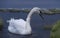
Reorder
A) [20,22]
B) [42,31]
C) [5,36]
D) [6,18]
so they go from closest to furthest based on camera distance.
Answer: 1. [5,36]
2. [42,31]
3. [20,22]
4. [6,18]

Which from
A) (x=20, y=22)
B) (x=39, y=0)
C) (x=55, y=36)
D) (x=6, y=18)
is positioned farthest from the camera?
(x=39, y=0)

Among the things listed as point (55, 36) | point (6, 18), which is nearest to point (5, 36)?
point (6, 18)

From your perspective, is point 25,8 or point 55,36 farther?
point 25,8

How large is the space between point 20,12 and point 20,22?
143 centimetres

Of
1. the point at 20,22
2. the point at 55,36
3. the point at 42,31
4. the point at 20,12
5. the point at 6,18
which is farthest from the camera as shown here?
the point at 20,12

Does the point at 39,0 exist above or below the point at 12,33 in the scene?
above

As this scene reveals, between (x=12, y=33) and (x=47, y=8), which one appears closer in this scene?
(x=12, y=33)

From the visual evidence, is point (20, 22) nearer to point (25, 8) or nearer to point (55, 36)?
point (25, 8)

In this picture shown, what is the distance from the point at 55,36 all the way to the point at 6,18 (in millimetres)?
2690

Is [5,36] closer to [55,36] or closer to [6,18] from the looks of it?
[6,18]

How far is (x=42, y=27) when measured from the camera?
11.7ft

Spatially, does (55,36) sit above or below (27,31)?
above

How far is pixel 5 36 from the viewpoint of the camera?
122 inches

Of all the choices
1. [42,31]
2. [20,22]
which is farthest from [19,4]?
[42,31]
